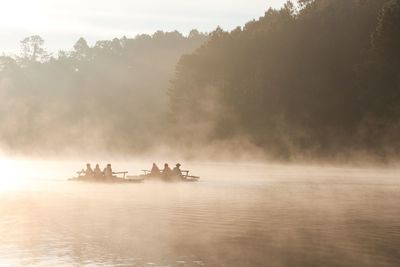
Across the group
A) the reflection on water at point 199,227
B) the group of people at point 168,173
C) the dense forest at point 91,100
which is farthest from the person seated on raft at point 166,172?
the dense forest at point 91,100

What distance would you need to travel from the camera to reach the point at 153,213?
33906 millimetres

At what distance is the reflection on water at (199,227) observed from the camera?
21.8 metres

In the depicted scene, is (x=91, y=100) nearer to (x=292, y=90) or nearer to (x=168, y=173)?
(x=292, y=90)

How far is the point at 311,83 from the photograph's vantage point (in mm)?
88562

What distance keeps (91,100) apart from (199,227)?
13832 centimetres

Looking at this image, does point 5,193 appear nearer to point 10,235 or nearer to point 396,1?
point 10,235

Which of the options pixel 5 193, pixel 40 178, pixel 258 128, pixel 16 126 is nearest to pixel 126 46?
pixel 16 126

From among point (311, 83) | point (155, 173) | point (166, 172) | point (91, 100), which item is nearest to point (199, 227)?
point (166, 172)

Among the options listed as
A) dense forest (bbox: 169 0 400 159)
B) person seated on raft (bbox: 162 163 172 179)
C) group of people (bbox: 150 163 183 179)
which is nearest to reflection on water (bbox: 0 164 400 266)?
group of people (bbox: 150 163 183 179)

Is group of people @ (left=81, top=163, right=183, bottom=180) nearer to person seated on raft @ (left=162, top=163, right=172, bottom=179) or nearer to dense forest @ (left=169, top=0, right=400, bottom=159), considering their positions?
person seated on raft @ (left=162, top=163, right=172, bottom=179)

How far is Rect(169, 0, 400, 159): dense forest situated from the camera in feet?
263

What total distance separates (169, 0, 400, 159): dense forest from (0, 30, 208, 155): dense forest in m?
36.3

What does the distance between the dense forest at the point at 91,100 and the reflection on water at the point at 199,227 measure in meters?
90.9

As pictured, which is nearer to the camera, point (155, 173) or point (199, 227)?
point (199, 227)
